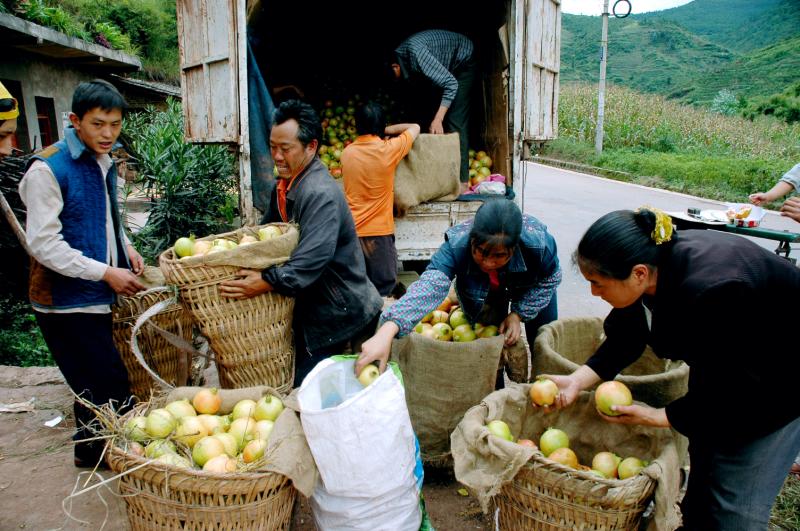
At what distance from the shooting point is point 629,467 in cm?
228

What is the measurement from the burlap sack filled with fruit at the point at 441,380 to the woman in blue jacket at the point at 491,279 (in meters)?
0.27

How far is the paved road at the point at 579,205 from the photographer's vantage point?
6.58 meters

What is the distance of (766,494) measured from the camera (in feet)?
6.48

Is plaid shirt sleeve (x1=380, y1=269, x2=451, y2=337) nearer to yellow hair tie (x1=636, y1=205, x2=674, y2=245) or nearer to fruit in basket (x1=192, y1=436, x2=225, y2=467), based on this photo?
fruit in basket (x1=192, y1=436, x2=225, y2=467)

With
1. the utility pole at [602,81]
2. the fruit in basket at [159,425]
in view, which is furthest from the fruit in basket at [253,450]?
the utility pole at [602,81]

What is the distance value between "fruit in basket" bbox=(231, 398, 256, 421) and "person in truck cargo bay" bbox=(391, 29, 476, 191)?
3.46 metres

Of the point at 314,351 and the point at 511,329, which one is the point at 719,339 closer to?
the point at 511,329

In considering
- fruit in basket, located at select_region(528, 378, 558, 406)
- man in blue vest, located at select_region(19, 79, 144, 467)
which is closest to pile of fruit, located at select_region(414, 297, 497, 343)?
fruit in basket, located at select_region(528, 378, 558, 406)

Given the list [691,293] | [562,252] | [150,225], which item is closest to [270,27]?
[150,225]

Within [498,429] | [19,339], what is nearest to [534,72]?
[498,429]

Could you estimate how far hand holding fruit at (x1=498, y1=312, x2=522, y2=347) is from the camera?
308cm

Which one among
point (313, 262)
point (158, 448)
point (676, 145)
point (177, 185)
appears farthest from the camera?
point (676, 145)

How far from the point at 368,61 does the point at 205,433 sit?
6264mm

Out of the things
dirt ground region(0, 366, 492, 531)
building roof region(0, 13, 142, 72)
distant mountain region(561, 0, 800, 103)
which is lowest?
dirt ground region(0, 366, 492, 531)
